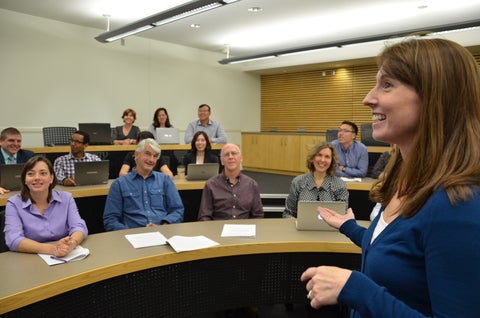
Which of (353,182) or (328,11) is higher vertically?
(328,11)

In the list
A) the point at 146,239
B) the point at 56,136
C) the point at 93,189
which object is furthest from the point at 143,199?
the point at 56,136

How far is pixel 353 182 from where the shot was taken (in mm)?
4164

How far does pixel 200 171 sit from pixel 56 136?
3246 millimetres

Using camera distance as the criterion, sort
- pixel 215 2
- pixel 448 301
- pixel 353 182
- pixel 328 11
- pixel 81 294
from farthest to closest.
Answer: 1. pixel 328 11
2. pixel 215 2
3. pixel 353 182
4. pixel 81 294
5. pixel 448 301

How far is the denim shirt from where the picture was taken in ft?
9.66

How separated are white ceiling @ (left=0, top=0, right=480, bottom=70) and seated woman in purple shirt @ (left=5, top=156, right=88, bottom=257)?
4318mm

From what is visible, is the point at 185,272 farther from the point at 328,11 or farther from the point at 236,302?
the point at 328,11

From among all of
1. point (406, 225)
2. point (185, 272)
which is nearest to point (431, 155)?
point (406, 225)

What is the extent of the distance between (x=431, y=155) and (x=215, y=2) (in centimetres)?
429

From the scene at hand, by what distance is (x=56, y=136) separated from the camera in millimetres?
→ 6074

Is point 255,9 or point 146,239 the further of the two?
point 255,9

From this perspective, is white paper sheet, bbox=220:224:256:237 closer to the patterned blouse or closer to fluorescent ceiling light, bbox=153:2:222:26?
the patterned blouse

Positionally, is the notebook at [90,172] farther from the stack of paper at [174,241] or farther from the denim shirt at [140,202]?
the stack of paper at [174,241]

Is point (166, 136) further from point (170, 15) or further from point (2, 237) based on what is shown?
point (2, 237)
